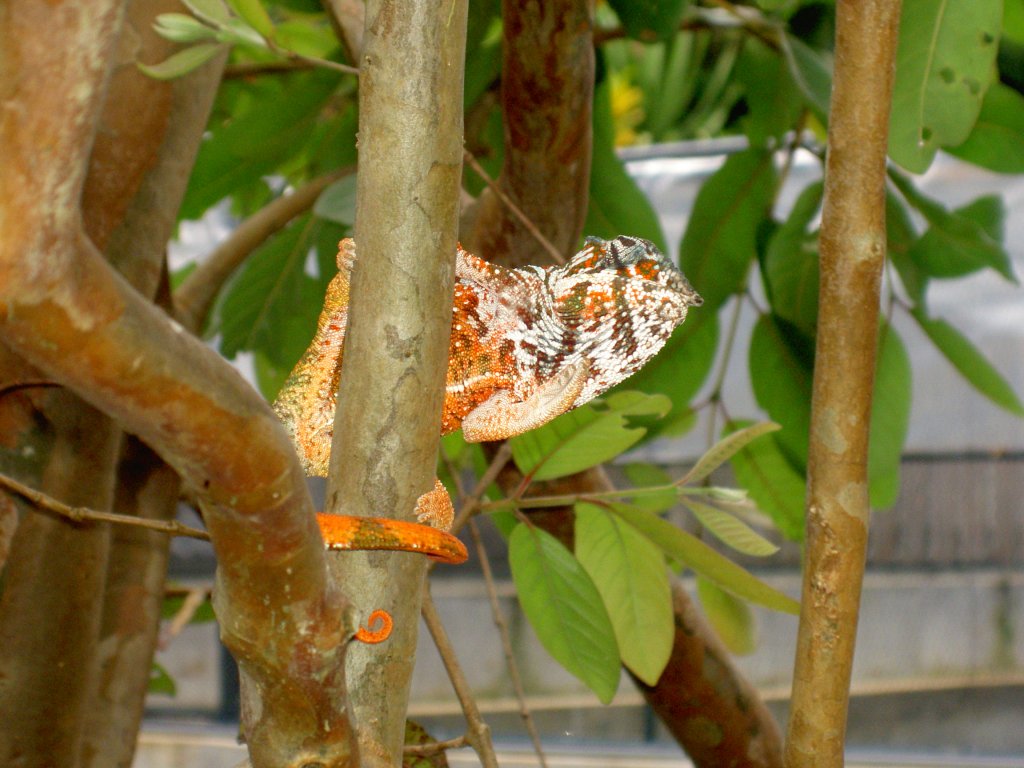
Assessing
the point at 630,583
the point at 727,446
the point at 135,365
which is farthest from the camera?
the point at 630,583

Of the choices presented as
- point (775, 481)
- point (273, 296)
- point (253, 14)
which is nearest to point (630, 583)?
point (775, 481)

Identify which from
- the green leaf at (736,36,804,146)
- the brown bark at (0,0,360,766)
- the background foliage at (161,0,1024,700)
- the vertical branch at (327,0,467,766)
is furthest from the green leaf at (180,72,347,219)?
the brown bark at (0,0,360,766)

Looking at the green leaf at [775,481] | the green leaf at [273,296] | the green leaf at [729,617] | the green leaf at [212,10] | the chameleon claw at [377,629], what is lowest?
the green leaf at [729,617]

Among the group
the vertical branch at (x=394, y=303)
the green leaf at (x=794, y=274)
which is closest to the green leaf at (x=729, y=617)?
the green leaf at (x=794, y=274)

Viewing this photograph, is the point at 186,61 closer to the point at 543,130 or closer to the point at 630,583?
the point at 543,130

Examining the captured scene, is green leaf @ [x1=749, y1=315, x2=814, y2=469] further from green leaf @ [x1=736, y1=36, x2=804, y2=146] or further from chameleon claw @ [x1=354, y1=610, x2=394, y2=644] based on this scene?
chameleon claw @ [x1=354, y1=610, x2=394, y2=644]

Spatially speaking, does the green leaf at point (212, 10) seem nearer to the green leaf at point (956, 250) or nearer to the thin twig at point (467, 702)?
the thin twig at point (467, 702)
